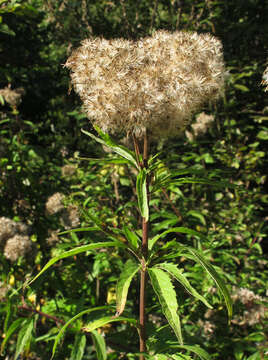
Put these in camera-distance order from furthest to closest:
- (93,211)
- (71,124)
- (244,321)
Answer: (71,124)
(93,211)
(244,321)

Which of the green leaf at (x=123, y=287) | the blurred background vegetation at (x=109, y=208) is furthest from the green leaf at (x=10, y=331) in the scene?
the green leaf at (x=123, y=287)

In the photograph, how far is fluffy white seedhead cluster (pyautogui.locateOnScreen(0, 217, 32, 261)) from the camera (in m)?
2.58

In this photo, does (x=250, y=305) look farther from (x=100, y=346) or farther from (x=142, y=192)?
(x=142, y=192)

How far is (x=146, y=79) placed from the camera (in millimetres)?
1399

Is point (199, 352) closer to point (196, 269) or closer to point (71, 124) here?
point (196, 269)

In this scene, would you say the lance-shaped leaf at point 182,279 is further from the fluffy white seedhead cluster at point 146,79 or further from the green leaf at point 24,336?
the green leaf at point 24,336

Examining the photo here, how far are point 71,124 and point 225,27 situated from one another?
8.94 feet

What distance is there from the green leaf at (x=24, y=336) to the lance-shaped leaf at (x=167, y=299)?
1.17 metres

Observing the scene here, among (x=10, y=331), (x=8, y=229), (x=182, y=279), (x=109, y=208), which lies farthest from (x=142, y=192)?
(x=109, y=208)

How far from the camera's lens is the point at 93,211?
2904mm

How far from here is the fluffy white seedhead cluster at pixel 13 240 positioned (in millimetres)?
2584

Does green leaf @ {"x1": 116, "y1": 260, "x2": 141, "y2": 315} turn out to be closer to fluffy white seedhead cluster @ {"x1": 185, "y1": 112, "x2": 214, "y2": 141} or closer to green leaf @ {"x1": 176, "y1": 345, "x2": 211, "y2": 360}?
green leaf @ {"x1": 176, "y1": 345, "x2": 211, "y2": 360}

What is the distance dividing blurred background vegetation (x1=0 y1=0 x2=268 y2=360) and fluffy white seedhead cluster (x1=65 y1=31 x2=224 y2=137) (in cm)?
23

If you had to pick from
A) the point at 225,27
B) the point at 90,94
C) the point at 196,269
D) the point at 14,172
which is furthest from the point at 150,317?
the point at 225,27
